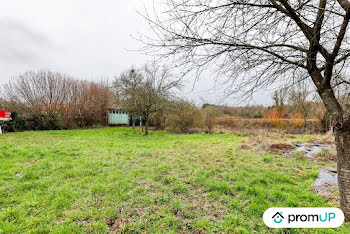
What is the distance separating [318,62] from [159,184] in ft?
12.2

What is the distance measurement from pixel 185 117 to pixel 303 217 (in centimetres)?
1207

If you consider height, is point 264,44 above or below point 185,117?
above

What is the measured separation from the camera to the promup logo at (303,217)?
194 centimetres

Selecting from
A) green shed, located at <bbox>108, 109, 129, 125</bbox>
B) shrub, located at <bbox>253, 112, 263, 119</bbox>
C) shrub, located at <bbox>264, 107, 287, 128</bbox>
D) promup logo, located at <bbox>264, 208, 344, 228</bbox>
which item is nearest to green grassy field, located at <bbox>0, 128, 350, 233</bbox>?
promup logo, located at <bbox>264, 208, 344, 228</bbox>

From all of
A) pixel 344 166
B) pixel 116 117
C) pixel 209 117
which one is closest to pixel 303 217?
pixel 344 166

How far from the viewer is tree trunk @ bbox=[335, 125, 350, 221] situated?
1.92m

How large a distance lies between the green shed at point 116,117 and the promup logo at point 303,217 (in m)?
19.4

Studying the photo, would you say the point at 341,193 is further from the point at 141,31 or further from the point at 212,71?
the point at 141,31

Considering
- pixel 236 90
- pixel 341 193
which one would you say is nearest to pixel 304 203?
pixel 341 193

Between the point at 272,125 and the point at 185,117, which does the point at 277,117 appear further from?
the point at 185,117

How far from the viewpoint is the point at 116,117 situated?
63.3 feet

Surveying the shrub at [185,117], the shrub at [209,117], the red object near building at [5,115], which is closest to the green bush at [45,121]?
the red object near building at [5,115]

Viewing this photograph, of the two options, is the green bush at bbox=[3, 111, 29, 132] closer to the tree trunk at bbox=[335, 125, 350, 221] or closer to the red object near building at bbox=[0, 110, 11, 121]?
the red object near building at bbox=[0, 110, 11, 121]

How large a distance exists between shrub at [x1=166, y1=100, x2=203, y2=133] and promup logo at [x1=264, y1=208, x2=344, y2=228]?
38.9 ft
